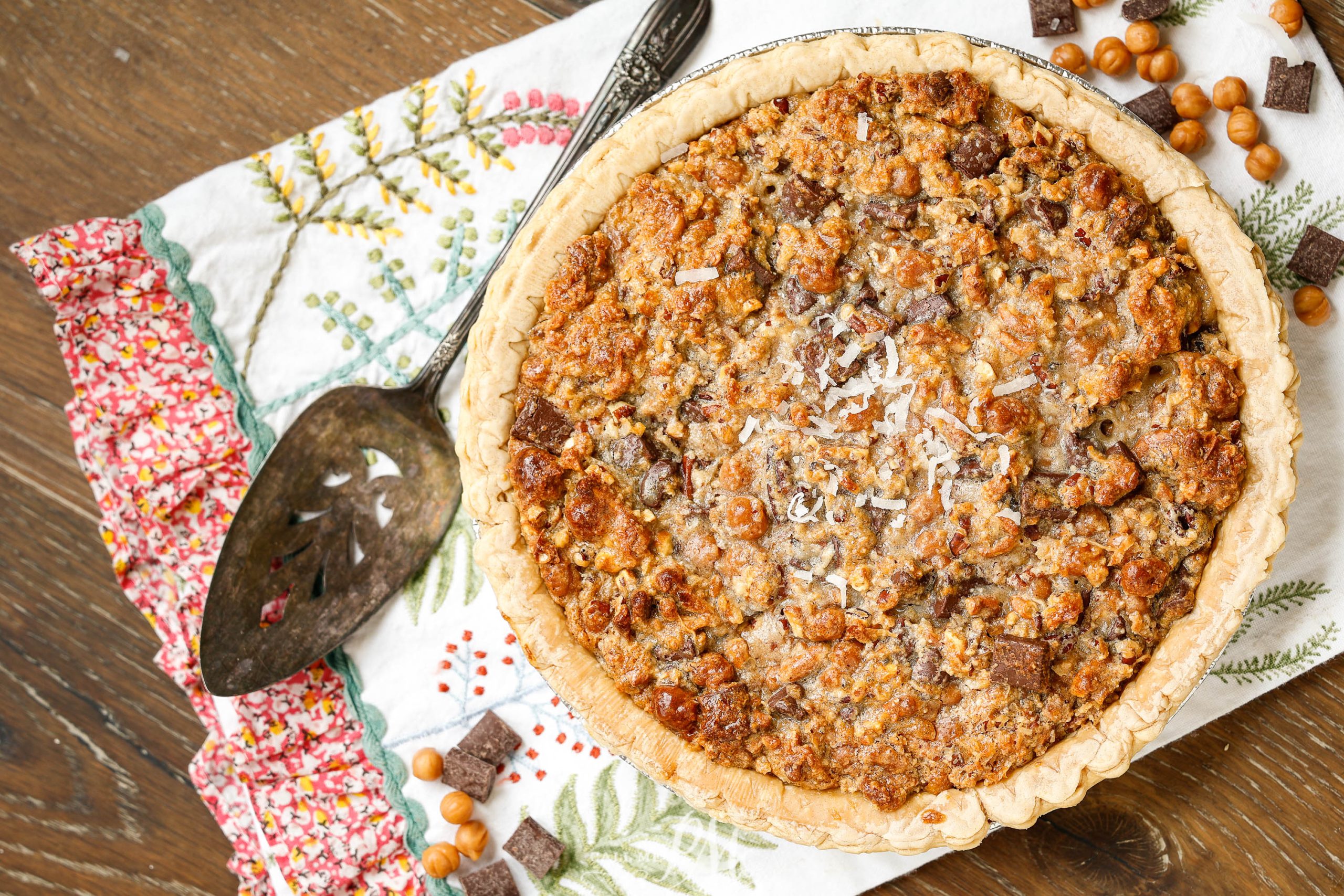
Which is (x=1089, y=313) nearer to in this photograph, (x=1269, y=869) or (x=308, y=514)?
(x=1269, y=869)

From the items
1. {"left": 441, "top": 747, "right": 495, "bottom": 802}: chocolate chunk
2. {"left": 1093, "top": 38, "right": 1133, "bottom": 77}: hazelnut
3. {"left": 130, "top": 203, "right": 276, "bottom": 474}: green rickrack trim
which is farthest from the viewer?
{"left": 130, "top": 203, "right": 276, "bottom": 474}: green rickrack trim

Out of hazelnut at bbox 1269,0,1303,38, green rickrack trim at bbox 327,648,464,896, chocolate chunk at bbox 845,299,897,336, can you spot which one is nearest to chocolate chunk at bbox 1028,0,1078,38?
hazelnut at bbox 1269,0,1303,38

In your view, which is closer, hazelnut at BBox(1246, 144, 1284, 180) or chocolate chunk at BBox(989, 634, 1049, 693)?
chocolate chunk at BBox(989, 634, 1049, 693)

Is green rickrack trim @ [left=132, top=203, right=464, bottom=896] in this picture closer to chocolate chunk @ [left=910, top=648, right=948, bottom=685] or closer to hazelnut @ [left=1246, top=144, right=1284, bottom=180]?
chocolate chunk @ [left=910, top=648, right=948, bottom=685]

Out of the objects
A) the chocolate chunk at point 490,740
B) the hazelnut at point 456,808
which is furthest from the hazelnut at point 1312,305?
the hazelnut at point 456,808

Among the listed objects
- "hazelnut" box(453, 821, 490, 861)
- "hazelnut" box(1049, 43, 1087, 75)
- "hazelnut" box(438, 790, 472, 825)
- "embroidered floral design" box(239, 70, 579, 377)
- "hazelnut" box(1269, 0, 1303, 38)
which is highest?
"hazelnut" box(1269, 0, 1303, 38)

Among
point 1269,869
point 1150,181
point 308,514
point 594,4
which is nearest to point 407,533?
point 308,514

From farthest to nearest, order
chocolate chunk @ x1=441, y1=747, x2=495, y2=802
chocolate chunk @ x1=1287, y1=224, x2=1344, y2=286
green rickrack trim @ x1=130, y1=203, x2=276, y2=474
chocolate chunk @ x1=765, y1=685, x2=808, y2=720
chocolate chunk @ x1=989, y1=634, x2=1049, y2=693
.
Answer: green rickrack trim @ x1=130, y1=203, x2=276, y2=474
chocolate chunk @ x1=441, y1=747, x2=495, y2=802
chocolate chunk @ x1=1287, y1=224, x2=1344, y2=286
chocolate chunk @ x1=765, y1=685, x2=808, y2=720
chocolate chunk @ x1=989, y1=634, x2=1049, y2=693
